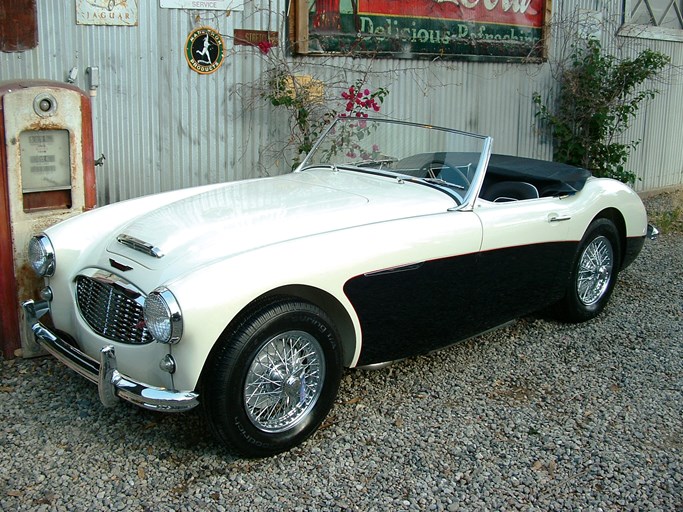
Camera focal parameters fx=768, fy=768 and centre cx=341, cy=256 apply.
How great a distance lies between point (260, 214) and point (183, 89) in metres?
2.72

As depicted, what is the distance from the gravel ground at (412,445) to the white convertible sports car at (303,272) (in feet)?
0.79

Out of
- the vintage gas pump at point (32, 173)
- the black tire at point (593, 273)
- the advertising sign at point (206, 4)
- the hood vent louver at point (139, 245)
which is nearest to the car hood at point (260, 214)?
the hood vent louver at point (139, 245)

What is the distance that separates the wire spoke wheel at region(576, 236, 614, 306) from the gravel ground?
589 mm

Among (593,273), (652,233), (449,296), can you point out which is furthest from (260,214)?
(652,233)

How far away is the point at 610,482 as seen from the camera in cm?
330

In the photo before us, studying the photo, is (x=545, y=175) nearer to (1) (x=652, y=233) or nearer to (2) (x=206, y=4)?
(1) (x=652, y=233)

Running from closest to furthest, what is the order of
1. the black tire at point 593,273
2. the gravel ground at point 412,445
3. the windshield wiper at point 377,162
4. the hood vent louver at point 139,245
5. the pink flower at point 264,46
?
the gravel ground at point 412,445
the hood vent louver at point 139,245
the windshield wiper at point 377,162
the black tire at point 593,273
the pink flower at point 264,46

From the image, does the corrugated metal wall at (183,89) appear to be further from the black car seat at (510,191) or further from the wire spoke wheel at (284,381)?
the wire spoke wheel at (284,381)

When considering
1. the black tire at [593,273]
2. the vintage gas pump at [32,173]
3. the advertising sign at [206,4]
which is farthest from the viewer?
the advertising sign at [206,4]

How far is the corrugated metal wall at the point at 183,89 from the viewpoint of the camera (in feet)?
18.4

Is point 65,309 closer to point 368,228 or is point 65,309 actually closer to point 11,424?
point 11,424

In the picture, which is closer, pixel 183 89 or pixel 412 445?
pixel 412 445

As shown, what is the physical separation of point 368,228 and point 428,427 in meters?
1.02

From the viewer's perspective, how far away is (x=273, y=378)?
3.36 metres
